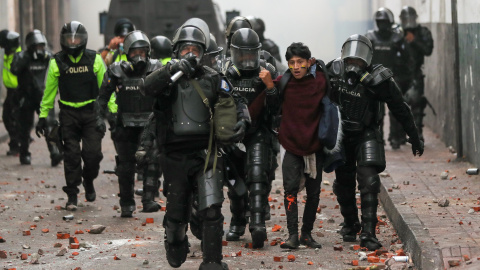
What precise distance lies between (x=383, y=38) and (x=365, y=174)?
7356 mm

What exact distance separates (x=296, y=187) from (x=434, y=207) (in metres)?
1.84

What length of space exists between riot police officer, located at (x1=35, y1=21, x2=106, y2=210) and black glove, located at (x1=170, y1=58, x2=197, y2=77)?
13.4ft

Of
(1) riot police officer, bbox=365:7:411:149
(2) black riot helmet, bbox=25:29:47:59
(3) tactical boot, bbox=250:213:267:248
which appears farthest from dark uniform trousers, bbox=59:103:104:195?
(1) riot police officer, bbox=365:7:411:149

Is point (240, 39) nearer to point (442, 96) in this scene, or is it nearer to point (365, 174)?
point (365, 174)

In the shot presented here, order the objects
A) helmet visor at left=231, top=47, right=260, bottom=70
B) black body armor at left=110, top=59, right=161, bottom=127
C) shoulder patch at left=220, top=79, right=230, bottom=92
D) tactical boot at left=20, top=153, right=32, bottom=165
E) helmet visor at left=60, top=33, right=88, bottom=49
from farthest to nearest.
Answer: tactical boot at left=20, top=153, right=32, bottom=165
helmet visor at left=60, top=33, right=88, bottom=49
black body armor at left=110, top=59, right=161, bottom=127
helmet visor at left=231, top=47, right=260, bottom=70
shoulder patch at left=220, top=79, right=230, bottom=92

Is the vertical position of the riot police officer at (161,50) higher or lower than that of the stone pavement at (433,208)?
higher

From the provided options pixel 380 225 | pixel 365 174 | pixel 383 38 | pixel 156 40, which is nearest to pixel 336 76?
pixel 365 174

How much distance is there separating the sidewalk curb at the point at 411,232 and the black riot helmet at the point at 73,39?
335 centimetres

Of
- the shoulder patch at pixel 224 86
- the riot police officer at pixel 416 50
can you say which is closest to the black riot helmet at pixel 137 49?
the shoulder patch at pixel 224 86

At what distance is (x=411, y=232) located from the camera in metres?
9.45

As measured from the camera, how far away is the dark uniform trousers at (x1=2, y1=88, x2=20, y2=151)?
17.3 metres

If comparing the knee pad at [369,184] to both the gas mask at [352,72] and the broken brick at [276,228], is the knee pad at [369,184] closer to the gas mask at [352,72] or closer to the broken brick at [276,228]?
the gas mask at [352,72]

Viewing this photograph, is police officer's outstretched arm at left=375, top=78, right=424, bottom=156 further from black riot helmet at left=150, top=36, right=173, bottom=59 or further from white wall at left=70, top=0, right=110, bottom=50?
white wall at left=70, top=0, right=110, bottom=50

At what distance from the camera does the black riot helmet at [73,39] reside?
1208cm
